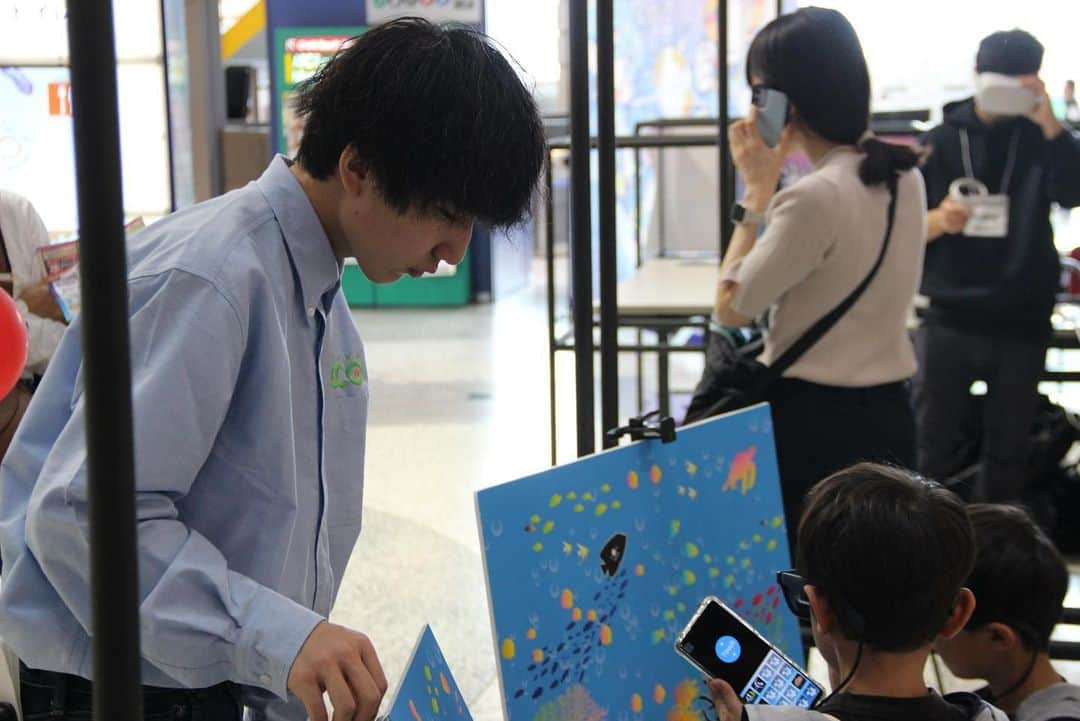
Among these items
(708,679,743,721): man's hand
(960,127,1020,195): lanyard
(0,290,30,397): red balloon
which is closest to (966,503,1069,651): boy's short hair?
(708,679,743,721): man's hand

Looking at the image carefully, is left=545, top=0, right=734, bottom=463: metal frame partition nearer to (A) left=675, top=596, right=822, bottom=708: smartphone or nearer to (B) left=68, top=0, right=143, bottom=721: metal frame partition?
(A) left=675, top=596, right=822, bottom=708: smartphone

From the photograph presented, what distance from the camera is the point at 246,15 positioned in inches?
417

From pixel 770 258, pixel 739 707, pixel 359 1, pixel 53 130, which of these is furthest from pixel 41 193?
pixel 359 1

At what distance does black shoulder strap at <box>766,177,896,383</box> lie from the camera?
83.1 inches

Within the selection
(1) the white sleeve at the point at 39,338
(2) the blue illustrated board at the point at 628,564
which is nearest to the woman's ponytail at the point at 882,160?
(2) the blue illustrated board at the point at 628,564

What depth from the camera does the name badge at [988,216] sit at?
136 inches

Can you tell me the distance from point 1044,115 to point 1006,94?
13 centimetres

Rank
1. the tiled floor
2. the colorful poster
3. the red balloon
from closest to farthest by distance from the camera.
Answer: the red balloon
the tiled floor
the colorful poster

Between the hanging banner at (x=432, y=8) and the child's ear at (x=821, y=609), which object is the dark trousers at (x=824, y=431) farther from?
the hanging banner at (x=432, y=8)

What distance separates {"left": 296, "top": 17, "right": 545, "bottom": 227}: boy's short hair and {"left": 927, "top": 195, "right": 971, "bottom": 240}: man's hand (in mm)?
2660

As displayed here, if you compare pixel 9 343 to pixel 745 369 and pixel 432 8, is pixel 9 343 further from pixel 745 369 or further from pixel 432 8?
pixel 432 8

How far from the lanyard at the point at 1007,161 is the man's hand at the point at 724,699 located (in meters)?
2.58

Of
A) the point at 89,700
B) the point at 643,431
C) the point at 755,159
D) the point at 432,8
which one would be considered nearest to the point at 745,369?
the point at 755,159

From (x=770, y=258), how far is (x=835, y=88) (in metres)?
0.33
